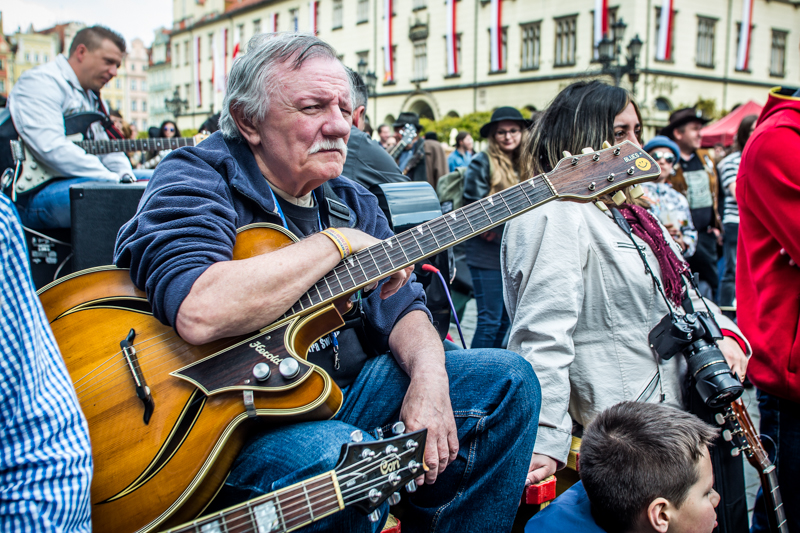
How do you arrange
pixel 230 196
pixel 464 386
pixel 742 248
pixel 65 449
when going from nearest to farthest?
pixel 65 449 < pixel 230 196 < pixel 464 386 < pixel 742 248

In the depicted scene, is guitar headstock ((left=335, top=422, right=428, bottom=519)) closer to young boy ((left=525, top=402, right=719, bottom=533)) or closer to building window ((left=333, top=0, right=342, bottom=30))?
young boy ((left=525, top=402, right=719, bottom=533))

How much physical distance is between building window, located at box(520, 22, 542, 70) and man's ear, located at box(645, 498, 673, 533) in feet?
99.8

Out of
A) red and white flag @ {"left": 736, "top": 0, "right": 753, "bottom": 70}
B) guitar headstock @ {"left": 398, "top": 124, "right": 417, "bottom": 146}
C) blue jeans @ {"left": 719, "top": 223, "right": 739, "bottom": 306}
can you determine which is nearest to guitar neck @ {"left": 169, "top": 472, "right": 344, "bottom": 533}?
blue jeans @ {"left": 719, "top": 223, "right": 739, "bottom": 306}

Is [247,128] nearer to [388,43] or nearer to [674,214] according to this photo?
[674,214]

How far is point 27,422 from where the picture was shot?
1.03 metres

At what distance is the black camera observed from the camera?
2.04 m

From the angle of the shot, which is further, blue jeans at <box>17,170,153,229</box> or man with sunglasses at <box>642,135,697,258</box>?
man with sunglasses at <box>642,135,697,258</box>

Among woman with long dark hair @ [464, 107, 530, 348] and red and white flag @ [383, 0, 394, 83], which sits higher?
red and white flag @ [383, 0, 394, 83]

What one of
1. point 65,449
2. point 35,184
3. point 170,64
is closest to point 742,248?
point 65,449

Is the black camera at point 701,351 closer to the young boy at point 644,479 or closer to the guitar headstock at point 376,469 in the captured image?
the young boy at point 644,479

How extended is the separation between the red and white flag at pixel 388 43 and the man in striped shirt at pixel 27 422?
3684cm

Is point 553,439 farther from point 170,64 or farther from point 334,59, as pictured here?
point 170,64

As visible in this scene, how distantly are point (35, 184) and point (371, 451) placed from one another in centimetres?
310

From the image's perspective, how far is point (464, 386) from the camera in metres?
2.01
